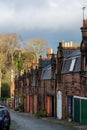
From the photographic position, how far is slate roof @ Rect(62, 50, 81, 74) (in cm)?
4081

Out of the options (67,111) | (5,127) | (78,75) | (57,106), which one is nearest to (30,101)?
(57,106)

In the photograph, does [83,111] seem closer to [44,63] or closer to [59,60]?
[59,60]

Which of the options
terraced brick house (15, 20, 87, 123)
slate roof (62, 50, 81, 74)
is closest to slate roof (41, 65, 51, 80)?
terraced brick house (15, 20, 87, 123)

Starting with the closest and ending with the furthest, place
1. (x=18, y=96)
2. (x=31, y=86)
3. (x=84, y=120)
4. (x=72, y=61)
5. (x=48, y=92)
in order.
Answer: (x=84, y=120) → (x=72, y=61) → (x=48, y=92) → (x=31, y=86) → (x=18, y=96)

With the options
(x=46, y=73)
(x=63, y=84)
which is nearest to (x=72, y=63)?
(x=63, y=84)

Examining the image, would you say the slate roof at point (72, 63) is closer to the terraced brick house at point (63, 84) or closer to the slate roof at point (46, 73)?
the terraced brick house at point (63, 84)

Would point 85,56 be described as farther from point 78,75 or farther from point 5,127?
point 5,127

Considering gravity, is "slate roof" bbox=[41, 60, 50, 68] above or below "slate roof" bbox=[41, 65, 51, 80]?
above

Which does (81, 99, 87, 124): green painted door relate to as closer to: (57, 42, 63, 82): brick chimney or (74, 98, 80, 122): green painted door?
(74, 98, 80, 122): green painted door

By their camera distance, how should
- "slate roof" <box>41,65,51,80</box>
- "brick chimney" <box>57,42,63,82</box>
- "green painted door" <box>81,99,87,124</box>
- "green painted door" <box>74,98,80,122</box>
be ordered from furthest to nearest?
"slate roof" <box>41,65,51,80</box> → "brick chimney" <box>57,42,63,82</box> → "green painted door" <box>74,98,80,122</box> → "green painted door" <box>81,99,87,124</box>

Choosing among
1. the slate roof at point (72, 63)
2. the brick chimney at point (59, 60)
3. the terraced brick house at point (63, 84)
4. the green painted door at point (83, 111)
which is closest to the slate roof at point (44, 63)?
the terraced brick house at point (63, 84)

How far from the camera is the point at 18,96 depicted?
268 feet

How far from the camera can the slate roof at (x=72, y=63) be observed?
134ft

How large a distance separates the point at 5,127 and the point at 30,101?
3988 centimetres
